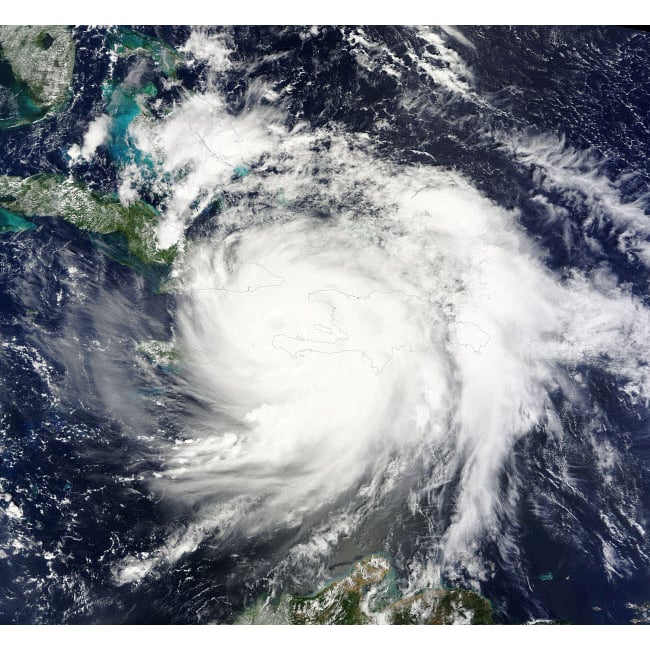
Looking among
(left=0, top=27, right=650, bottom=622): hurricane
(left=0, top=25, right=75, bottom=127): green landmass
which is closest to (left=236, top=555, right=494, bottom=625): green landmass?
(left=0, top=27, right=650, bottom=622): hurricane

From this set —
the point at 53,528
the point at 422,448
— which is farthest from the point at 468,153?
the point at 53,528

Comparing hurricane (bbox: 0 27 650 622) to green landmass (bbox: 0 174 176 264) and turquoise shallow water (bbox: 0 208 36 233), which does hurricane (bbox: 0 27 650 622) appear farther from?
turquoise shallow water (bbox: 0 208 36 233)

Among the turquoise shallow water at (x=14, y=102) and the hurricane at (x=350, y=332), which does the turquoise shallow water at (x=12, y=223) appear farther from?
the turquoise shallow water at (x=14, y=102)

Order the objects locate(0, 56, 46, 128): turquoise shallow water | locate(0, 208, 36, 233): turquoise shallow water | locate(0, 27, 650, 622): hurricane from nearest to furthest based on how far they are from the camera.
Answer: locate(0, 27, 650, 622): hurricane
locate(0, 208, 36, 233): turquoise shallow water
locate(0, 56, 46, 128): turquoise shallow water

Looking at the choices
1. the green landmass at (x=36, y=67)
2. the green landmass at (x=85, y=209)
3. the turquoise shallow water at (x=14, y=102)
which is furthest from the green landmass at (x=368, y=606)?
the green landmass at (x=36, y=67)

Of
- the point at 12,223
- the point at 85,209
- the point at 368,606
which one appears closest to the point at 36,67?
the point at 85,209

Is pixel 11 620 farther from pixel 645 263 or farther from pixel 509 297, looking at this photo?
pixel 645 263
